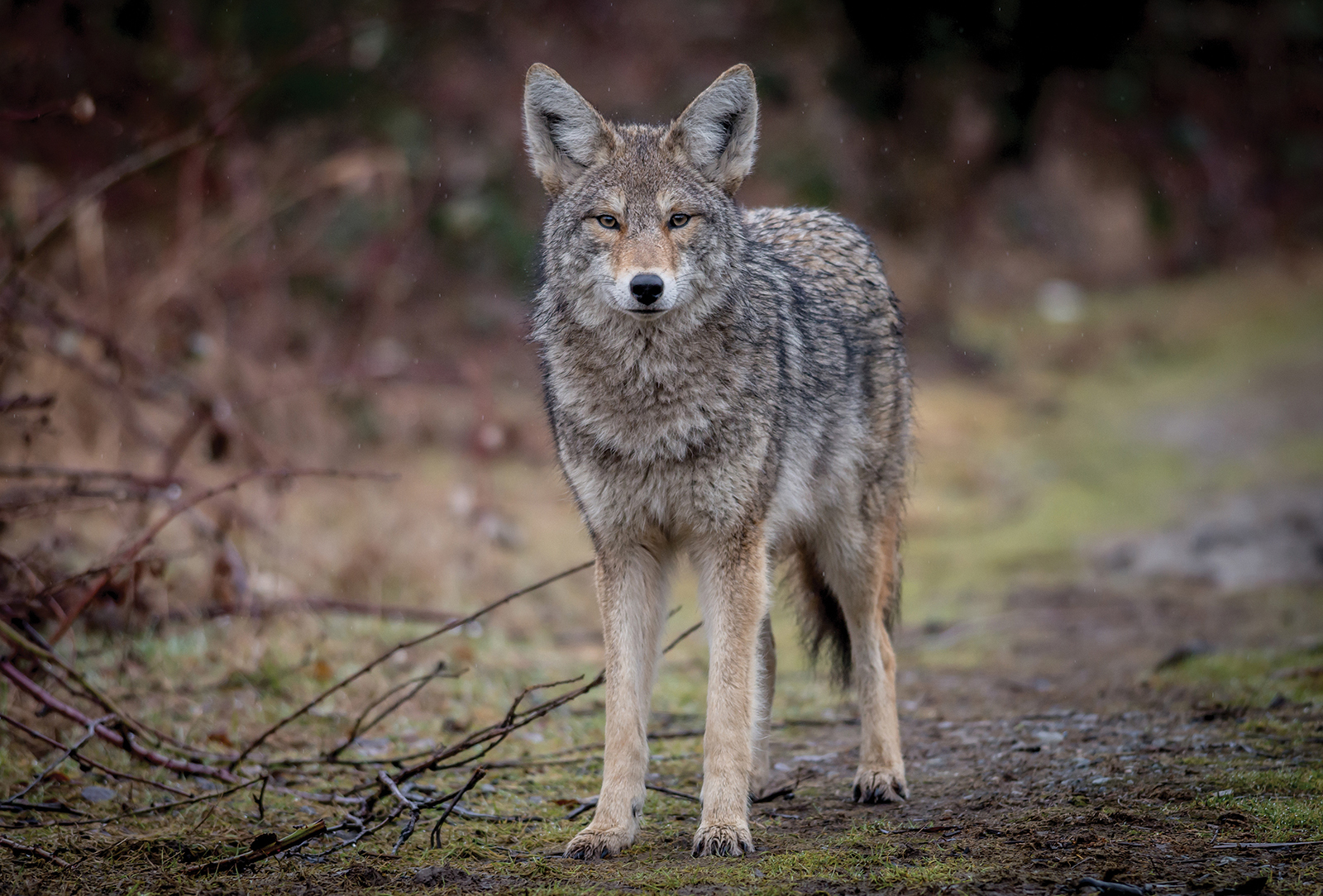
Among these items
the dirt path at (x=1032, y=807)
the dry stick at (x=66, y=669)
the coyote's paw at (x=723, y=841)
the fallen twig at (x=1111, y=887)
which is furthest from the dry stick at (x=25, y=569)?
the fallen twig at (x=1111, y=887)

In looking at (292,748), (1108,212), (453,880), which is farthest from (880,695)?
(1108,212)

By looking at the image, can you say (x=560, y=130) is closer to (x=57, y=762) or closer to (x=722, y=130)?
(x=722, y=130)

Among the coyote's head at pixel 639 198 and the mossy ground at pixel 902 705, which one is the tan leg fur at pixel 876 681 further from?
the coyote's head at pixel 639 198

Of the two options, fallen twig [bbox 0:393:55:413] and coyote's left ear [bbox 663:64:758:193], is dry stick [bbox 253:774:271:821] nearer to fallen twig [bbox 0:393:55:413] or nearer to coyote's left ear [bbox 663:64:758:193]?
fallen twig [bbox 0:393:55:413]

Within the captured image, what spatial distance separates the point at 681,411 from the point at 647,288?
45cm

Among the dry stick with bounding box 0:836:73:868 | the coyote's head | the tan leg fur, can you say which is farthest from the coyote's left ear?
the dry stick with bounding box 0:836:73:868

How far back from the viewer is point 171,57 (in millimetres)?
11023

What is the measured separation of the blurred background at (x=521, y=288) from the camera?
692 centimetres

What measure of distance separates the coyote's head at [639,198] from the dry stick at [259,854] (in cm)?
186

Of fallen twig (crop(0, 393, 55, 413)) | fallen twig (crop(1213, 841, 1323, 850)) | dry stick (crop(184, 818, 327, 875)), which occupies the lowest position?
dry stick (crop(184, 818, 327, 875))

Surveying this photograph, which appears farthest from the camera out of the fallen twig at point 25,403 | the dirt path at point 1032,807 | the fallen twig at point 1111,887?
the fallen twig at point 25,403

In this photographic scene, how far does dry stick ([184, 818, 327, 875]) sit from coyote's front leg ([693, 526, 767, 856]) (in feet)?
3.77

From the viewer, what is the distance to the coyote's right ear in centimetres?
420

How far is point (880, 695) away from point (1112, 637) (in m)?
3.11
